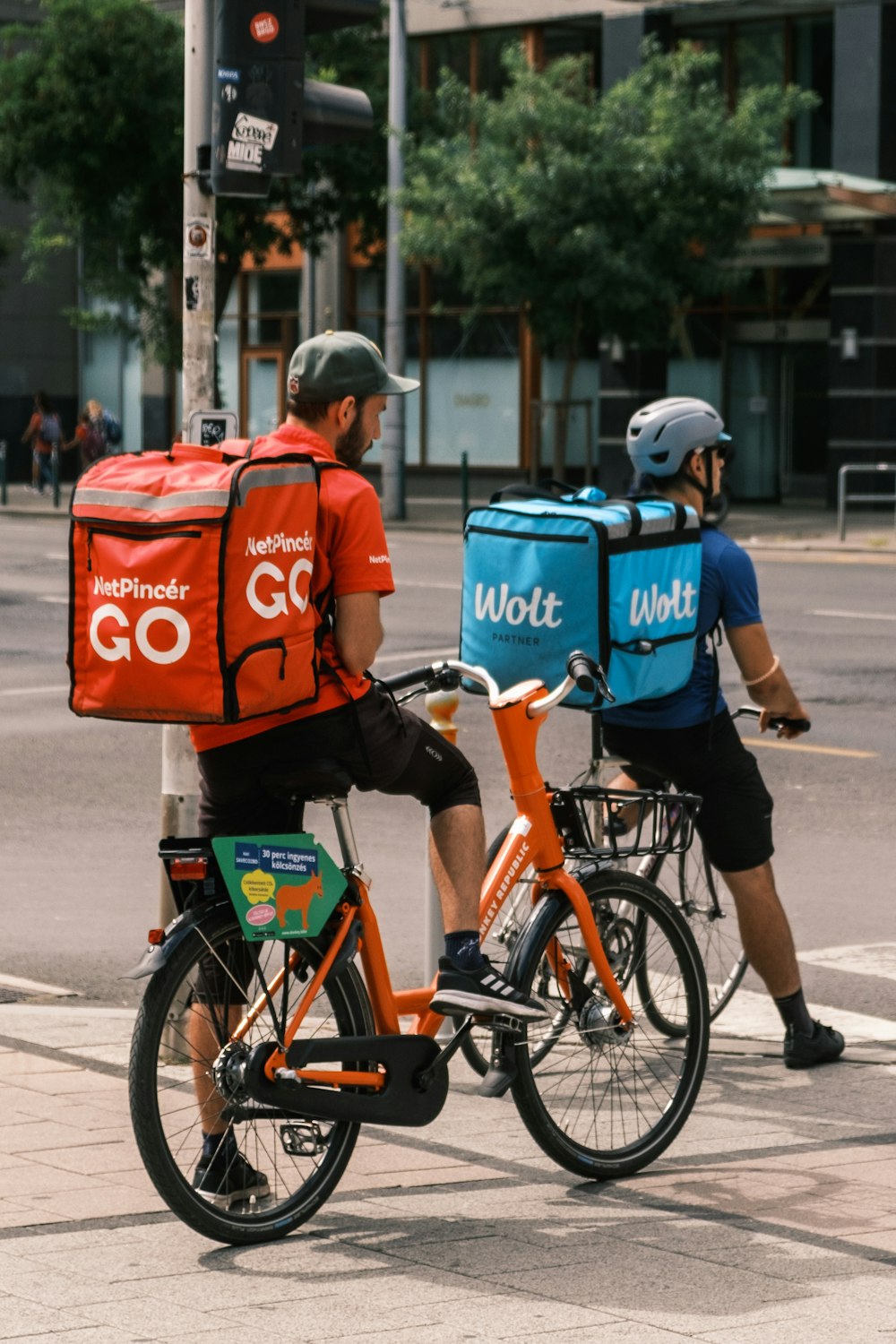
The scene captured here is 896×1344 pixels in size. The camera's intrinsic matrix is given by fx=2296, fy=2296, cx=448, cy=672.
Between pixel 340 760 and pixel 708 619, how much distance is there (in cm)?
169

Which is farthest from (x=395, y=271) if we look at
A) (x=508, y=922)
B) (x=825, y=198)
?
(x=508, y=922)

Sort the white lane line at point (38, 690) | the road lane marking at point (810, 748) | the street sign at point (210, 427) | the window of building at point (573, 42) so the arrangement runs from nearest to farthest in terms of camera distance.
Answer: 1. the street sign at point (210, 427)
2. the road lane marking at point (810, 748)
3. the white lane line at point (38, 690)
4. the window of building at point (573, 42)

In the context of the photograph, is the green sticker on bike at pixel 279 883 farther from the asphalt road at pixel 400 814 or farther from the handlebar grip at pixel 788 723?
the asphalt road at pixel 400 814

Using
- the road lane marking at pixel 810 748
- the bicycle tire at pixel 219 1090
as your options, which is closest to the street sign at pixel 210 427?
the bicycle tire at pixel 219 1090

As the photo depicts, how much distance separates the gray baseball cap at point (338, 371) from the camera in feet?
15.9

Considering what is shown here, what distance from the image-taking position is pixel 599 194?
30.4m

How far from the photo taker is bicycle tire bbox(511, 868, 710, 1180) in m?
5.13

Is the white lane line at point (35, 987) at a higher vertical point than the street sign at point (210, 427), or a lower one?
lower

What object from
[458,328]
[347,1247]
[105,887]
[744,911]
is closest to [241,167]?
[744,911]

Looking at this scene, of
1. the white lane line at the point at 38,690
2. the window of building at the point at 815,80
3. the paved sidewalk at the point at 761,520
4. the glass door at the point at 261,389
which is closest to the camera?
the white lane line at the point at 38,690

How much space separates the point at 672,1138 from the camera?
540 centimetres

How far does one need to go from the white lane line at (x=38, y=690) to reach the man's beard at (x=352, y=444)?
1012 centimetres

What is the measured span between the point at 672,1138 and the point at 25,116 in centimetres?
3126

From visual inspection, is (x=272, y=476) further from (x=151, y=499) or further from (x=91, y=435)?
(x=91, y=435)
